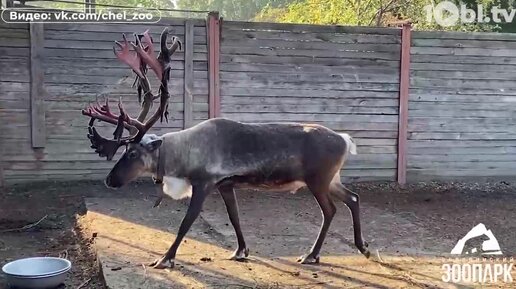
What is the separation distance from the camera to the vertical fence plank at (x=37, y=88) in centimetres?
741

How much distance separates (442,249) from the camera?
564 centimetres

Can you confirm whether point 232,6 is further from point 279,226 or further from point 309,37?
point 279,226

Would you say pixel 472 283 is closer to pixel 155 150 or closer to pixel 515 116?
pixel 155 150

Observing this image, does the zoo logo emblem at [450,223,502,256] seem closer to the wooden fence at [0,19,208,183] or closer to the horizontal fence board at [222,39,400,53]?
the horizontal fence board at [222,39,400,53]

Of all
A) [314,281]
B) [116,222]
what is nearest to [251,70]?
[116,222]

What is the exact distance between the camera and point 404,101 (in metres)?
8.56

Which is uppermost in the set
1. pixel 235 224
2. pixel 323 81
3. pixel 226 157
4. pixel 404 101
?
pixel 323 81

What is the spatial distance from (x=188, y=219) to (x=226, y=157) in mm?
544

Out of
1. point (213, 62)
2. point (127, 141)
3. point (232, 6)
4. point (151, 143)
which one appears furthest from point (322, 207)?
point (232, 6)

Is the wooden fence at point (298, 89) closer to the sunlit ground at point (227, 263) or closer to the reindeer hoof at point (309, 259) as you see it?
the sunlit ground at point (227, 263)

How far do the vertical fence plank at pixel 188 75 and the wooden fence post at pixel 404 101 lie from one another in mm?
2656

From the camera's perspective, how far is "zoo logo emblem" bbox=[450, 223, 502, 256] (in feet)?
18.5

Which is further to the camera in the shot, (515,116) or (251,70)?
(515,116)

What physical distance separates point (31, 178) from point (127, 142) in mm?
3026
